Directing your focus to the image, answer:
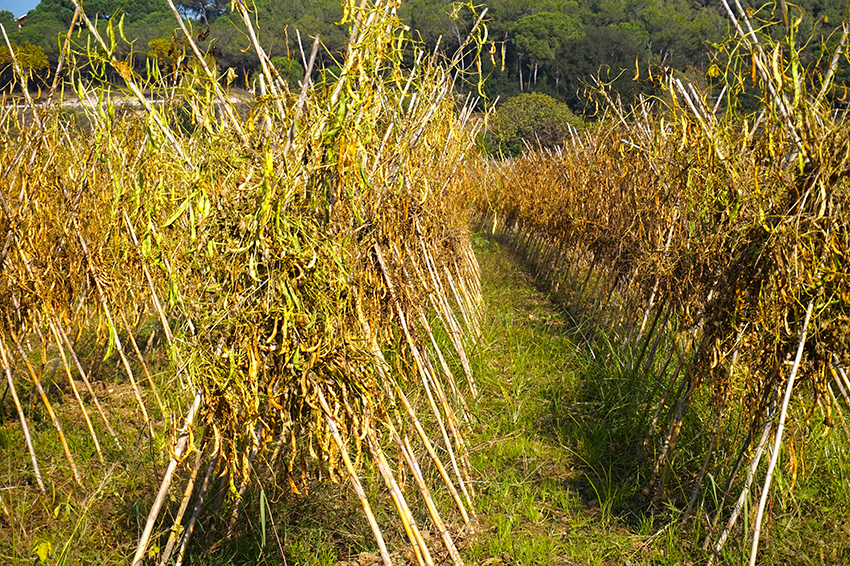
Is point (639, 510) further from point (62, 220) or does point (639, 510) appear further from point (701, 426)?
point (62, 220)

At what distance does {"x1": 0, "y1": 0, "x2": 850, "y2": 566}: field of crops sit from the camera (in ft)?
6.89

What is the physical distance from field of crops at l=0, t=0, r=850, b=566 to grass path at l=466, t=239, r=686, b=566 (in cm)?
8

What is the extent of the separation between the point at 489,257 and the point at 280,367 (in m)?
9.91

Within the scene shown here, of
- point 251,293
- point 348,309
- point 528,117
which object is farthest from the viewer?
point 528,117

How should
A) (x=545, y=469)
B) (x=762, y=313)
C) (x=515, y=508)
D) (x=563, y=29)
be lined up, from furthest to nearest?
(x=563, y=29), (x=545, y=469), (x=515, y=508), (x=762, y=313)

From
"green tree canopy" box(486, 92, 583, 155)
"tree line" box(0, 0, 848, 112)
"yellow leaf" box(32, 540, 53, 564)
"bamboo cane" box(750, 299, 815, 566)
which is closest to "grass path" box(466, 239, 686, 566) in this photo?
"bamboo cane" box(750, 299, 815, 566)

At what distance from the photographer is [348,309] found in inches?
94.9

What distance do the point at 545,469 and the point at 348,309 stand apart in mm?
1898

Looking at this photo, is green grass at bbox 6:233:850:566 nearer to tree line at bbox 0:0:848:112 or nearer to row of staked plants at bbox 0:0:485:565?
row of staked plants at bbox 0:0:485:565

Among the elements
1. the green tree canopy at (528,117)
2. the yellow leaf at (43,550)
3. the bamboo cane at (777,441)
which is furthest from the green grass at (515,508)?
the green tree canopy at (528,117)

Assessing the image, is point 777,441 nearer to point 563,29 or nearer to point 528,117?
point 528,117

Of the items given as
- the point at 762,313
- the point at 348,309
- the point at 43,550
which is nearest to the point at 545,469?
the point at 762,313

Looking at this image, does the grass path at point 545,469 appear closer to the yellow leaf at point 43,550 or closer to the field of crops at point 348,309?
the field of crops at point 348,309

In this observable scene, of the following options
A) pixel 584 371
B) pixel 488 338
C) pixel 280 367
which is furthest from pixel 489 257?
pixel 280 367
